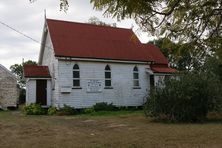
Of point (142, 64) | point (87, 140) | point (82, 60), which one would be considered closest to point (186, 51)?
point (87, 140)

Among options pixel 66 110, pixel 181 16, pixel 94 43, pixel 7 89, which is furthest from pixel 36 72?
pixel 181 16

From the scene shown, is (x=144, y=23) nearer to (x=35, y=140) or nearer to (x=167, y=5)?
(x=167, y=5)

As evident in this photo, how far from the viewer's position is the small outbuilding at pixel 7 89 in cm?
3828

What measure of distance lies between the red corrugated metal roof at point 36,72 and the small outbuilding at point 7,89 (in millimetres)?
5594

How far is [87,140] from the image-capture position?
1370cm

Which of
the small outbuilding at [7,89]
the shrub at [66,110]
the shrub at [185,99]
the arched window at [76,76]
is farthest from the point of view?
the small outbuilding at [7,89]

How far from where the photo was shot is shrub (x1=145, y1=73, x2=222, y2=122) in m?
21.5

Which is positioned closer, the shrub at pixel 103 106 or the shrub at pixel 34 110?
the shrub at pixel 34 110

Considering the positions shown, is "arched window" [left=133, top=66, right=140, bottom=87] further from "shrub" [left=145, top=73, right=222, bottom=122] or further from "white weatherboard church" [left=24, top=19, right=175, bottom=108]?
"shrub" [left=145, top=73, right=222, bottom=122]

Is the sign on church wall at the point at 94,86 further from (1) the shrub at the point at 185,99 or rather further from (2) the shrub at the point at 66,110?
(1) the shrub at the point at 185,99

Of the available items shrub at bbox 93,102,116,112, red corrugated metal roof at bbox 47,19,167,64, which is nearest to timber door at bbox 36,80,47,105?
red corrugated metal roof at bbox 47,19,167,64

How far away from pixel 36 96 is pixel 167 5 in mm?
25058

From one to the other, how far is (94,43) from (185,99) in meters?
14.5

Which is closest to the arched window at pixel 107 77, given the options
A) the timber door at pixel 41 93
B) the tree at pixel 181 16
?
the timber door at pixel 41 93
